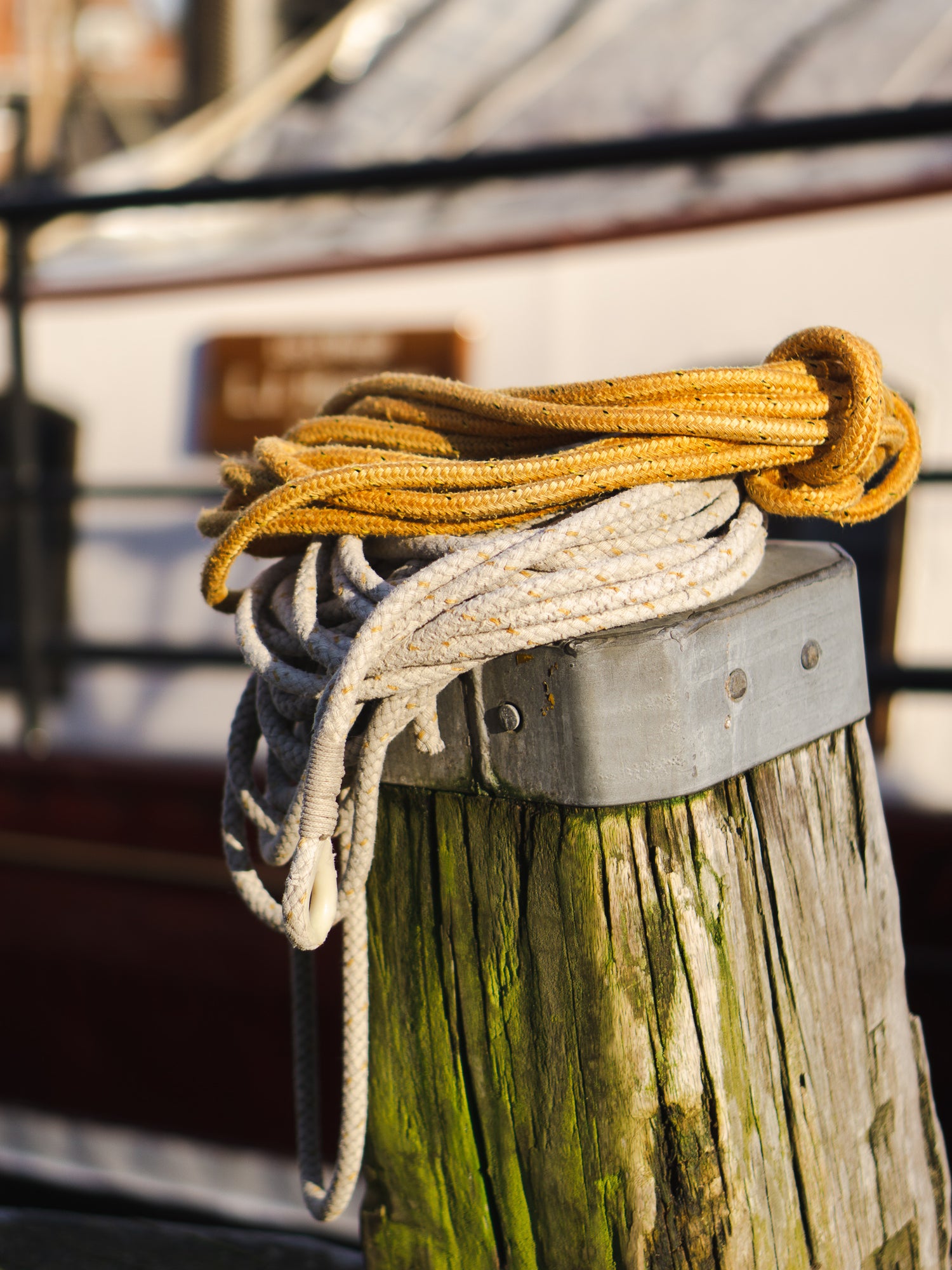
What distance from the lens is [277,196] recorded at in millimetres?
2096

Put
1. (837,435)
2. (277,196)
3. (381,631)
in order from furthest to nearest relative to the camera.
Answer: (277,196), (837,435), (381,631)

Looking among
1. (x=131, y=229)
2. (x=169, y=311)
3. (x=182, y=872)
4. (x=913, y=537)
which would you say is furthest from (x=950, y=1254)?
(x=131, y=229)

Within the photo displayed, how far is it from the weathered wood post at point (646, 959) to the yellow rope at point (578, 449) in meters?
0.10

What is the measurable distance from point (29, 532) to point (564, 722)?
208 cm

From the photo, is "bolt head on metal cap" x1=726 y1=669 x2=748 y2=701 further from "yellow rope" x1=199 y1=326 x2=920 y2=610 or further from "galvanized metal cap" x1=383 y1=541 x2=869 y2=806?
"yellow rope" x1=199 y1=326 x2=920 y2=610

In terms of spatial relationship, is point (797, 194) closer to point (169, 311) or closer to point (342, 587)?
point (169, 311)

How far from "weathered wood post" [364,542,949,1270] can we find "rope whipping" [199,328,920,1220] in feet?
0.14

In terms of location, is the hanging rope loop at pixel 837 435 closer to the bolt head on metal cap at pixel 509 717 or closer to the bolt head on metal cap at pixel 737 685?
the bolt head on metal cap at pixel 737 685

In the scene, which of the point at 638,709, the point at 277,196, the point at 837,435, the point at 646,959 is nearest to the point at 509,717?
the point at 638,709

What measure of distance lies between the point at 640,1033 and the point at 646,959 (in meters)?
0.05

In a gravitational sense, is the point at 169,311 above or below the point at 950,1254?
above

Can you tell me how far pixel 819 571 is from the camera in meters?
0.92

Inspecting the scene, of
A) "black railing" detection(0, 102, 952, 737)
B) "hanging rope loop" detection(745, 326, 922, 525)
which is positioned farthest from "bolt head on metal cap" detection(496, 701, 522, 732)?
"black railing" detection(0, 102, 952, 737)

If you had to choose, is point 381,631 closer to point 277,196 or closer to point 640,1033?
point 640,1033
